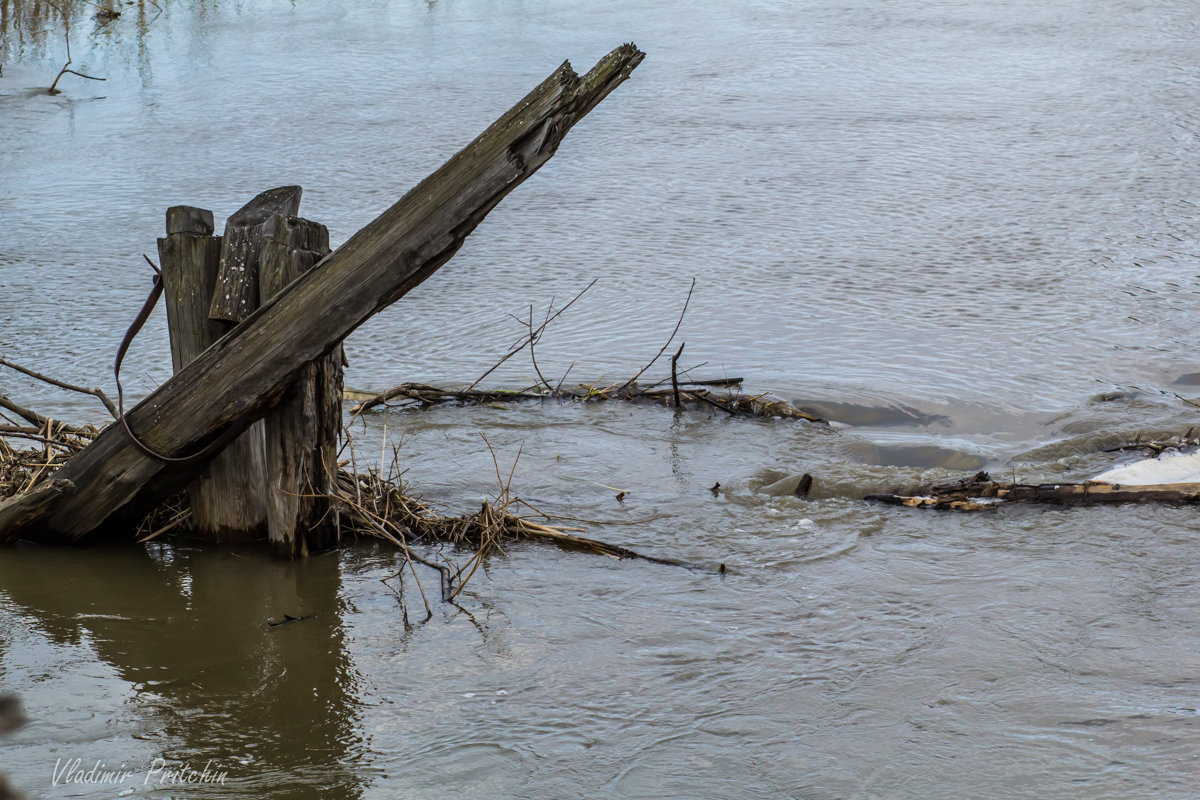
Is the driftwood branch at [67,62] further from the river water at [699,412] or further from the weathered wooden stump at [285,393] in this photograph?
the weathered wooden stump at [285,393]

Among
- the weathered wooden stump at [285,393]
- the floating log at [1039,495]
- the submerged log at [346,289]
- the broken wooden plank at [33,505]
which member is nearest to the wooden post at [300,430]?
the weathered wooden stump at [285,393]

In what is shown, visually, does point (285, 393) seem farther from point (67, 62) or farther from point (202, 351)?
point (67, 62)

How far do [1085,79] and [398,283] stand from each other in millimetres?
10971

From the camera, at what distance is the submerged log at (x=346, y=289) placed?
3.68 m

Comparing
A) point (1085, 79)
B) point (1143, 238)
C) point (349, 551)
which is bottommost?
point (349, 551)

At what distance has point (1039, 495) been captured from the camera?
473 centimetres

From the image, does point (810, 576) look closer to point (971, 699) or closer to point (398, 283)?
point (971, 699)

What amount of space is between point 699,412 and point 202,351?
288cm

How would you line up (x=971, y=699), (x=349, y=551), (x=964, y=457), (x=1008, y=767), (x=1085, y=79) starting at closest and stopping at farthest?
(x=1008, y=767) → (x=971, y=699) → (x=349, y=551) → (x=964, y=457) → (x=1085, y=79)

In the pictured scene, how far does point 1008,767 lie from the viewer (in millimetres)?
2932

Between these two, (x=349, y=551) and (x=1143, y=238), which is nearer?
(x=349, y=551)

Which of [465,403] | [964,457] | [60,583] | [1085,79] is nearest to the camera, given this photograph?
[60,583]

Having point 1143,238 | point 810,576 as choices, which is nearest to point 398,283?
point 810,576

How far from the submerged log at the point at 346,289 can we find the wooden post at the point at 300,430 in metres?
0.12
